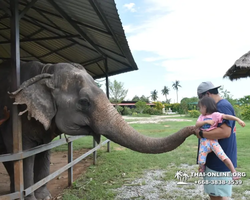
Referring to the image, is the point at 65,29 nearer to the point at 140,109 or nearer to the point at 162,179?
the point at 162,179

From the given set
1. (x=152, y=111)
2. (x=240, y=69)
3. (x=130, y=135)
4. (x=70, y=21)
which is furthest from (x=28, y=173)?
(x=152, y=111)

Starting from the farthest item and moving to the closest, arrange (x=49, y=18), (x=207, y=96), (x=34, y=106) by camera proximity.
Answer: (x=49, y=18) < (x=34, y=106) < (x=207, y=96)

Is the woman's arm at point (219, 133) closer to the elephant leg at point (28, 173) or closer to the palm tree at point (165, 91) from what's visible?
the elephant leg at point (28, 173)

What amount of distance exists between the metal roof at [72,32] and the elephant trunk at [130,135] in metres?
1.36

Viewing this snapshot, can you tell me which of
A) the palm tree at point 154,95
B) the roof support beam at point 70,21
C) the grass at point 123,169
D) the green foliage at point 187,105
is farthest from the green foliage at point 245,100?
the palm tree at point 154,95

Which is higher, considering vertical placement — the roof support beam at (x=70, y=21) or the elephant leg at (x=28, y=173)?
the roof support beam at (x=70, y=21)

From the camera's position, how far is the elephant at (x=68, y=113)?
8.44ft

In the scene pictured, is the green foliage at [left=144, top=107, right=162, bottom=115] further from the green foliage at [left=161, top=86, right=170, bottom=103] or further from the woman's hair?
the green foliage at [left=161, top=86, right=170, bottom=103]

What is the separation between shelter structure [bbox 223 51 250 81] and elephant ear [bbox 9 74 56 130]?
7603mm

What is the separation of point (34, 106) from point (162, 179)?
324cm

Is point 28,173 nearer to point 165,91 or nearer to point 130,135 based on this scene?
point 130,135

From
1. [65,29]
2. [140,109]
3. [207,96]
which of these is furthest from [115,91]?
[207,96]

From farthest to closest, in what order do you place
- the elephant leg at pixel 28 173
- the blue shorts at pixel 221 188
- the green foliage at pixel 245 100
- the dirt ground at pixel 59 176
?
1. the green foliage at pixel 245 100
2. the dirt ground at pixel 59 176
3. the elephant leg at pixel 28 173
4. the blue shorts at pixel 221 188

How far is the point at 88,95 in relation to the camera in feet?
9.23
